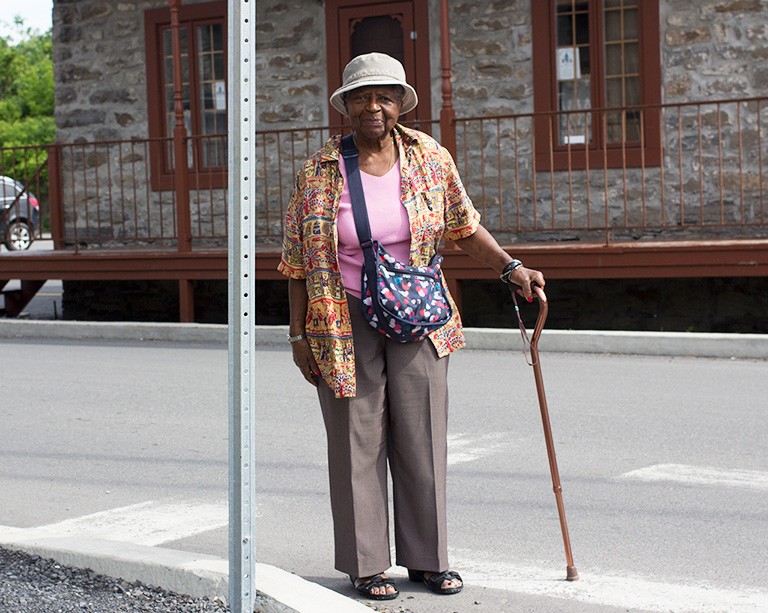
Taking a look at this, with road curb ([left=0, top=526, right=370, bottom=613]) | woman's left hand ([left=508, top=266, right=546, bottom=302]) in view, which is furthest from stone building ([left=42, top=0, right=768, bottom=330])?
road curb ([left=0, top=526, right=370, bottom=613])

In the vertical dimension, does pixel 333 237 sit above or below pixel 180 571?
above

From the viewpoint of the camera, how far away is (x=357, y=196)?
453cm

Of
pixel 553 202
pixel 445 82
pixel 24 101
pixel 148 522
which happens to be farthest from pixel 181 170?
pixel 24 101

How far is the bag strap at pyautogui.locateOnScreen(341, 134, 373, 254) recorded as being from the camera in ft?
14.8

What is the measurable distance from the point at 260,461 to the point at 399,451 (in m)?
2.70

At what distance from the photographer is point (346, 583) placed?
16.0 feet

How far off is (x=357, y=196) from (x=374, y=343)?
506mm

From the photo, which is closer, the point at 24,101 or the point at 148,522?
the point at 148,522

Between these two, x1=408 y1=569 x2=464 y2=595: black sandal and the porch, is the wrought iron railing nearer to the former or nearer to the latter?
the porch

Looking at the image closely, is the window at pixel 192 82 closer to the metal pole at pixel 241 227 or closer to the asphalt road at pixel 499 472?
the asphalt road at pixel 499 472

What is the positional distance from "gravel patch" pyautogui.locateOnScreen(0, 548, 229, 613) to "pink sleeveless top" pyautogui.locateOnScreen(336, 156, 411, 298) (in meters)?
1.18

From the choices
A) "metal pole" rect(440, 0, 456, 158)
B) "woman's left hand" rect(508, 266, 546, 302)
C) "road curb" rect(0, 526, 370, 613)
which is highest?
"metal pole" rect(440, 0, 456, 158)

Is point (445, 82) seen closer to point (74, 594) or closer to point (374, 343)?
point (374, 343)

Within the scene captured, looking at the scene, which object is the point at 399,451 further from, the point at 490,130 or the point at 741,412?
the point at 490,130
